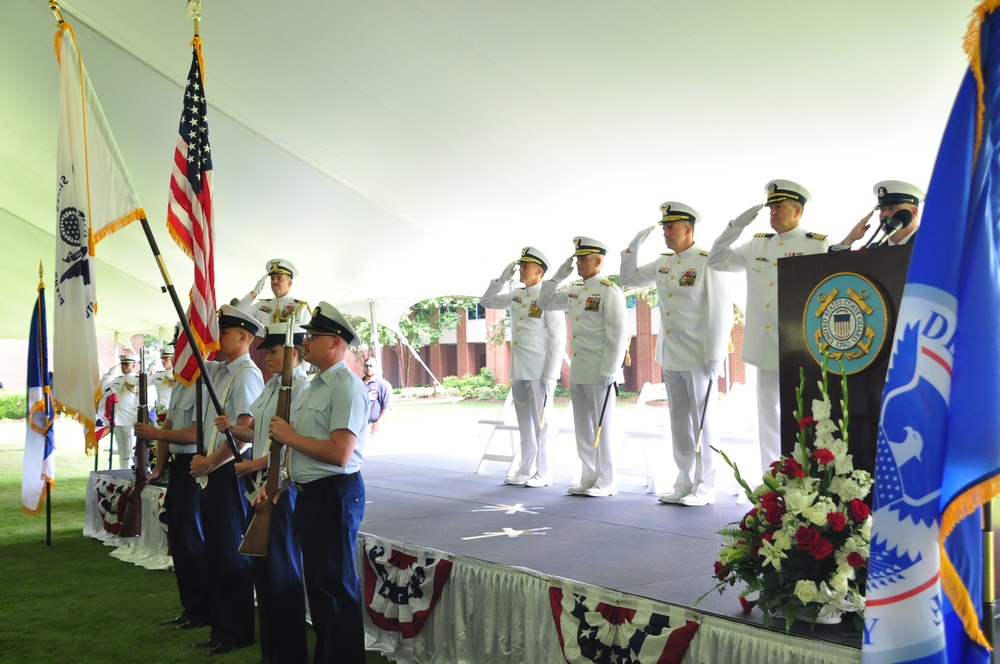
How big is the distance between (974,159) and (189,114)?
13.5 ft

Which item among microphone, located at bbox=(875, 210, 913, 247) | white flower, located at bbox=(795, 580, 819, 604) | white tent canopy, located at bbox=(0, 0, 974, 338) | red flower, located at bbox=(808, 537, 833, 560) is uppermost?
white tent canopy, located at bbox=(0, 0, 974, 338)

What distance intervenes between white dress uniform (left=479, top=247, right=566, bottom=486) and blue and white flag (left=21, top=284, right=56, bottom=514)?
12.6 ft

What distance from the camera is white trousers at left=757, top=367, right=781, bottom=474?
17.5 feet

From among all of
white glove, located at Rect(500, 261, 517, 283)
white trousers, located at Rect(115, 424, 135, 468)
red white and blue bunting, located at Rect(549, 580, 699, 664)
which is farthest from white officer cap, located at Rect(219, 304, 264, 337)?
white trousers, located at Rect(115, 424, 135, 468)

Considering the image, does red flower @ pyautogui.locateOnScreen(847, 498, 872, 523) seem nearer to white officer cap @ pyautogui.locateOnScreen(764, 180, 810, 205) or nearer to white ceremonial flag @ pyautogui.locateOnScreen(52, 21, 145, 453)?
white officer cap @ pyautogui.locateOnScreen(764, 180, 810, 205)

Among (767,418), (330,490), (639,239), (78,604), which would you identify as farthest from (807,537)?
(78,604)

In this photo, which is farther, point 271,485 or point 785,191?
point 785,191

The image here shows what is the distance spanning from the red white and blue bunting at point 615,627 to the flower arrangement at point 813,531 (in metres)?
0.34

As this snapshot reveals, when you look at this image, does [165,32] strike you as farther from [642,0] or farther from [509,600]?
[509,600]

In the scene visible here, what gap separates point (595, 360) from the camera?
686 cm

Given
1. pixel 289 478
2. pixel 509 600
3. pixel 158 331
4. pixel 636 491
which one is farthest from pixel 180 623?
pixel 158 331

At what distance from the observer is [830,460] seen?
2762mm

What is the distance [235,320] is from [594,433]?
10.7 ft

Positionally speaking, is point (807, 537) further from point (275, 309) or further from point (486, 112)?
point (275, 309)
